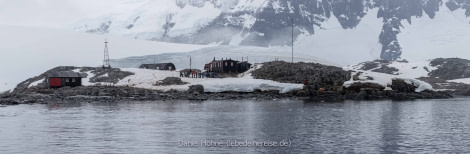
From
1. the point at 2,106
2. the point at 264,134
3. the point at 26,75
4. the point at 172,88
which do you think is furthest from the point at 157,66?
the point at 264,134

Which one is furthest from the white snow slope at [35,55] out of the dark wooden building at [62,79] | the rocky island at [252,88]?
the dark wooden building at [62,79]

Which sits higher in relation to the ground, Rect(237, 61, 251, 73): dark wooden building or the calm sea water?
Rect(237, 61, 251, 73): dark wooden building

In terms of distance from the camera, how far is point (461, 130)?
46.4m

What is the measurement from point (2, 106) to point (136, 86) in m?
35.6

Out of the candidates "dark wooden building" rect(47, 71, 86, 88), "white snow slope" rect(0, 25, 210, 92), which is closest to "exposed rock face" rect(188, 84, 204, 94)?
"dark wooden building" rect(47, 71, 86, 88)

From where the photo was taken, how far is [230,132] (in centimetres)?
4425

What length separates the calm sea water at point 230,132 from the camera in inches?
1420

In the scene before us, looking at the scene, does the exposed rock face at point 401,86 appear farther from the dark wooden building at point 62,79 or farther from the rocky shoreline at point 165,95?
the dark wooden building at point 62,79

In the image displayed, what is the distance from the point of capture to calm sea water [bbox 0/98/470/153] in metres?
36.1

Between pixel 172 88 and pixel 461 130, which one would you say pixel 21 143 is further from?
pixel 172 88

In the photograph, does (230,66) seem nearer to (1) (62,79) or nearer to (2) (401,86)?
(2) (401,86)

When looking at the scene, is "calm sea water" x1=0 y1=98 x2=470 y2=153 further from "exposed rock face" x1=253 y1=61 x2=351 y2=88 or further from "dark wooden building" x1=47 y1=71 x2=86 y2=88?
"exposed rock face" x1=253 y1=61 x2=351 y2=88

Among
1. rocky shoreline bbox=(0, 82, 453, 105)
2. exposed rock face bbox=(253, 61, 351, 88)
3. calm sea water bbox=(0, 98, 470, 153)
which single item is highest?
exposed rock face bbox=(253, 61, 351, 88)

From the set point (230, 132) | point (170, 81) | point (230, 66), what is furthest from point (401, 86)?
point (230, 132)
